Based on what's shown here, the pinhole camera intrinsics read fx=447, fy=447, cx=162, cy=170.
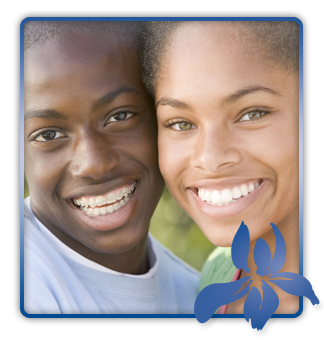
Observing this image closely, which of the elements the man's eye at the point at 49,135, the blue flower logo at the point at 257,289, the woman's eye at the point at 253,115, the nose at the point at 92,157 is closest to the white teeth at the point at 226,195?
the blue flower logo at the point at 257,289

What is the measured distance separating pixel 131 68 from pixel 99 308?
79 centimetres

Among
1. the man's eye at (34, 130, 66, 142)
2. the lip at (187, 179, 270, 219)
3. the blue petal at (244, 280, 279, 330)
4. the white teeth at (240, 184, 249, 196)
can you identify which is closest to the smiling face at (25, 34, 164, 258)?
the man's eye at (34, 130, 66, 142)

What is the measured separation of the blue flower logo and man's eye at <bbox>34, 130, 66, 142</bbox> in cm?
64

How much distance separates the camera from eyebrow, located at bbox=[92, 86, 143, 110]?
4.55 feet

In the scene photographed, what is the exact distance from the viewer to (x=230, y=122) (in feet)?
4.41

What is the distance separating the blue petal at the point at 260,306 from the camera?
56.5 inches

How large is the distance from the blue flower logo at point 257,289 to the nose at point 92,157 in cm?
48

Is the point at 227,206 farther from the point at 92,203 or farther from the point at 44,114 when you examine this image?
the point at 44,114

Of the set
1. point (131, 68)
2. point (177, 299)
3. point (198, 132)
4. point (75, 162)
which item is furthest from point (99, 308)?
point (131, 68)

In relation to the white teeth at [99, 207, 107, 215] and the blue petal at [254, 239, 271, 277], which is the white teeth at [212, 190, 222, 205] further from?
the white teeth at [99, 207, 107, 215]

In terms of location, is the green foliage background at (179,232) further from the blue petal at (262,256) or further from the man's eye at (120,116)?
the man's eye at (120,116)

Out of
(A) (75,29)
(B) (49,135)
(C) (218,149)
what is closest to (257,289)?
(C) (218,149)

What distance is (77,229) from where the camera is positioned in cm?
148

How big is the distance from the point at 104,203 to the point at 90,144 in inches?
8.3
